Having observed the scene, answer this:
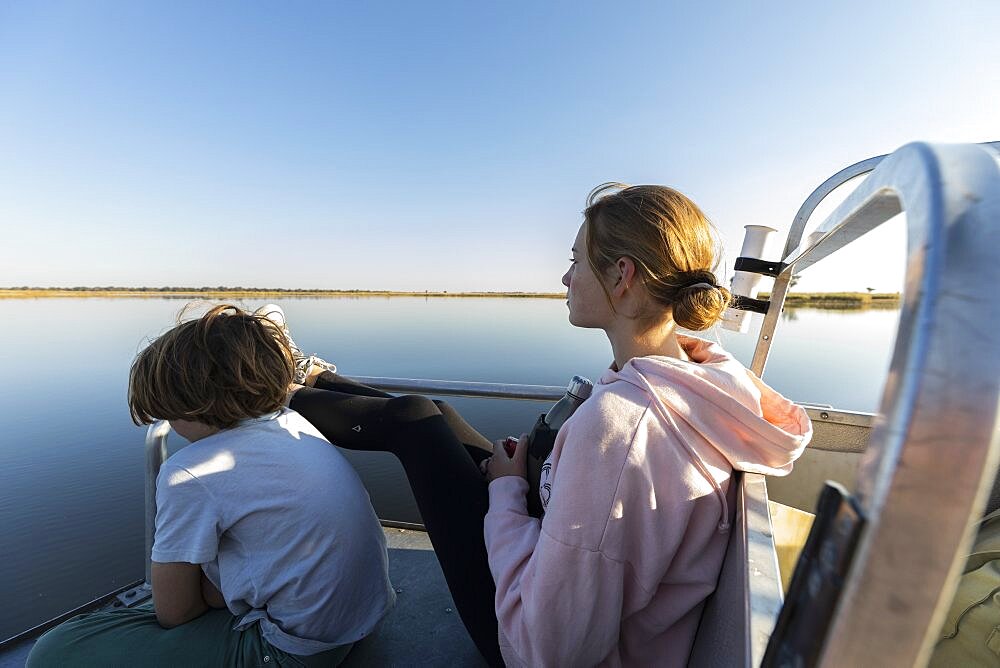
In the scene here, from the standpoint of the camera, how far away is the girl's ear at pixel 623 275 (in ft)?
3.84

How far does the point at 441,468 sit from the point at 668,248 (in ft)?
2.77

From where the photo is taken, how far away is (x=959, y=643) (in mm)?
942

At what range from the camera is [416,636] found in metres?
1.68

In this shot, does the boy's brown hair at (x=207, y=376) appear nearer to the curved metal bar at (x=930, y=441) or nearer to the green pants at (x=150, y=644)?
the green pants at (x=150, y=644)

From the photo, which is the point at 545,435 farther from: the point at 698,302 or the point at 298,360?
the point at 298,360

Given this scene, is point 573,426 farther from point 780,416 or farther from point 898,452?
point 898,452

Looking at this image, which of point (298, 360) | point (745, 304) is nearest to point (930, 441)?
point (745, 304)

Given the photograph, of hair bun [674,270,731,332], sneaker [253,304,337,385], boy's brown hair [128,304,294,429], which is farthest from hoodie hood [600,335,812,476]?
sneaker [253,304,337,385]

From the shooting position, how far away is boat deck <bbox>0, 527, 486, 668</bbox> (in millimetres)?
1586

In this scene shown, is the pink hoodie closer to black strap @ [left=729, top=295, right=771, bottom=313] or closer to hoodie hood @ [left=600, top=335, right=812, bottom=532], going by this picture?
hoodie hood @ [left=600, top=335, right=812, bottom=532]

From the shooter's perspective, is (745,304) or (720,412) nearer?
(720,412)

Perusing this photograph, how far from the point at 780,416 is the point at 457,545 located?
0.83 metres

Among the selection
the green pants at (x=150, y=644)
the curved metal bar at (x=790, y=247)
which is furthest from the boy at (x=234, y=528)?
the curved metal bar at (x=790, y=247)

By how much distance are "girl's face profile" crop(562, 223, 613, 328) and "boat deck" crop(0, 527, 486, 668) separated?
47.1 inches
